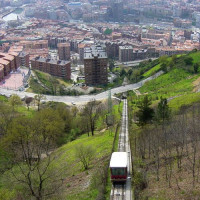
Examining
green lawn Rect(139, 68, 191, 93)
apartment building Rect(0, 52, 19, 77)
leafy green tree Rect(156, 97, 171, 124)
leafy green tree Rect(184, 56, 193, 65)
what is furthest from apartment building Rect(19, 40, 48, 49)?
leafy green tree Rect(156, 97, 171, 124)

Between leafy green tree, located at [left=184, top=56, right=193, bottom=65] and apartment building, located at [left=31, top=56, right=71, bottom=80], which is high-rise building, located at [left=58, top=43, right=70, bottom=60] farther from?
leafy green tree, located at [left=184, top=56, right=193, bottom=65]

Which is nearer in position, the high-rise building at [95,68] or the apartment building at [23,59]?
the high-rise building at [95,68]

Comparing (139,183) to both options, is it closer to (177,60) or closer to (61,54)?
(177,60)

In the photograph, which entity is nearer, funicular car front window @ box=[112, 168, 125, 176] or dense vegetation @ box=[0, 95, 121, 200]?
funicular car front window @ box=[112, 168, 125, 176]

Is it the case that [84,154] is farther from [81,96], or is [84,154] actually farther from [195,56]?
[195,56]

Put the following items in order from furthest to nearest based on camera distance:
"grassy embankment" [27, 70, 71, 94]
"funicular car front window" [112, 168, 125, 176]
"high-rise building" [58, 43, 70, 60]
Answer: "high-rise building" [58, 43, 70, 60], "grassy embankment" [27, 70, 71, 94], "funicular car front window" [112, 168, 125, 176]

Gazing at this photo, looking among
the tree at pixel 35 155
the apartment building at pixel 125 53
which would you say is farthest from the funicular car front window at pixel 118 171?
the apartment building at pixel 125 53

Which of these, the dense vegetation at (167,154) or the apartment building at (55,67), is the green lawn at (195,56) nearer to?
the dense vegetation at (167,154)
